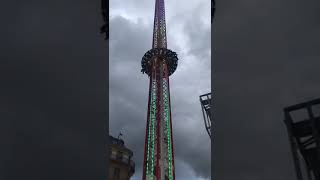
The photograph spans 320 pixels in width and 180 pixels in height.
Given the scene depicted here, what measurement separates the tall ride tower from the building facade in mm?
18630

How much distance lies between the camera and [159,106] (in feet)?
265

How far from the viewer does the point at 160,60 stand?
91.8m

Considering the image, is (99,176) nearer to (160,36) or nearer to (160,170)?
(160,170)

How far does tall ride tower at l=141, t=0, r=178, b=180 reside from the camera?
72250 mm

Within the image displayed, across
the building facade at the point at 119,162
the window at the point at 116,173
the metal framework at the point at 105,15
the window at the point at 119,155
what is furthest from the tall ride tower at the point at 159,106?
the metal framework at the point at 105,15

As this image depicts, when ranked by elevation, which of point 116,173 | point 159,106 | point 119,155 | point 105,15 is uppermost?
point 159,106

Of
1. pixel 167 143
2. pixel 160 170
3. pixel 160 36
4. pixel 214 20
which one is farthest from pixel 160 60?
pixel 214 20

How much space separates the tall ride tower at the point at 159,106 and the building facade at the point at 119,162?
18630 millimetres

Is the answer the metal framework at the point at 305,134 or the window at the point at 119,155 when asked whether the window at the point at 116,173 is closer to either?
the window at the point at 119,155

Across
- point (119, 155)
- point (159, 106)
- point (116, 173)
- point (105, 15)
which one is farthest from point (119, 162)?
point (105, 15)

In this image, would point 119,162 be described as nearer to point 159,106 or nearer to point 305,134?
point 159,106

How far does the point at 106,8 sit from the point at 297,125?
9656 millimetres

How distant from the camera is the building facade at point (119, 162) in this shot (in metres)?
50.0

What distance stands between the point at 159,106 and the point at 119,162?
3098 cm
